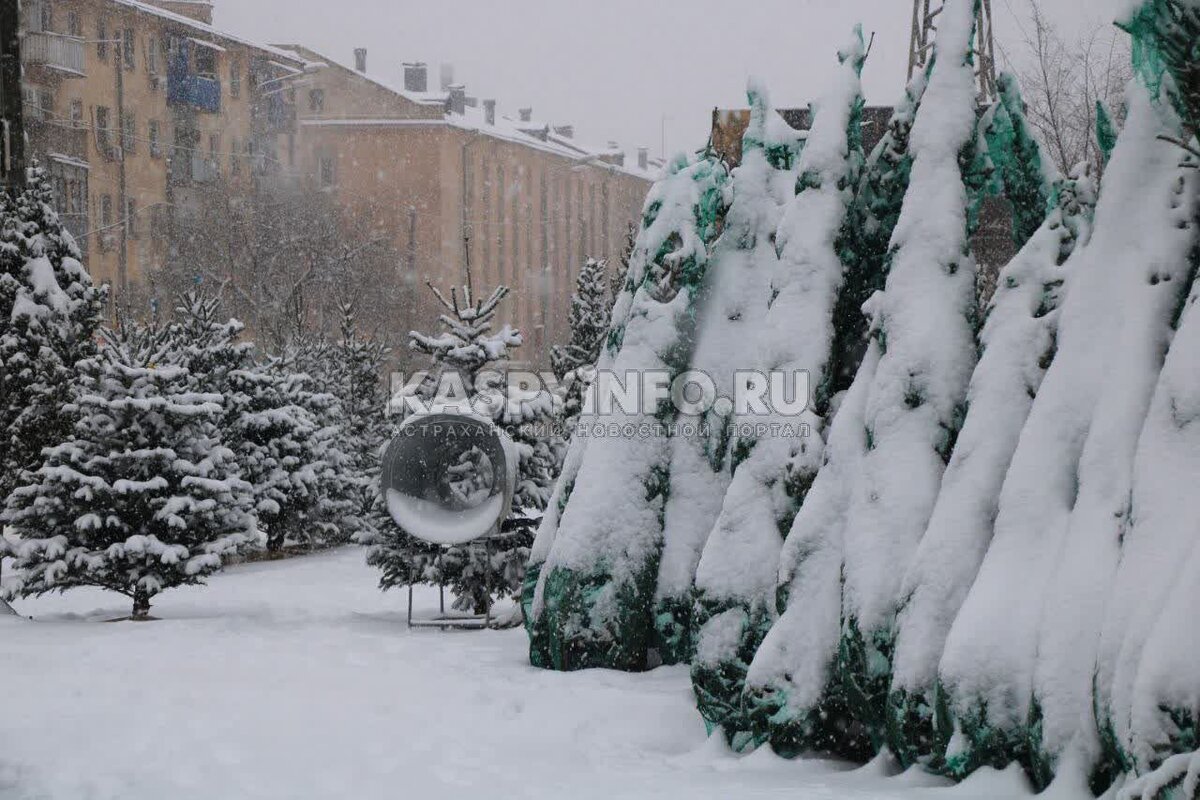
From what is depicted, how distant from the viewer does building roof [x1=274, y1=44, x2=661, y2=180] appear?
67250mm

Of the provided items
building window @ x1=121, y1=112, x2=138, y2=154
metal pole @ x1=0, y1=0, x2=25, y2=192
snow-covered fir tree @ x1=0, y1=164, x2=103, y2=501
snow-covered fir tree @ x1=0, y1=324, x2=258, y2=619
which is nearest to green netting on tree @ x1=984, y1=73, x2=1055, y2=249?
metal pole @ x1=0, y1=0, x2=25, y2=192

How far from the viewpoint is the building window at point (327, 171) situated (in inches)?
2658

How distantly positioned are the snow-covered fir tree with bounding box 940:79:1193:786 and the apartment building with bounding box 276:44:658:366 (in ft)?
183

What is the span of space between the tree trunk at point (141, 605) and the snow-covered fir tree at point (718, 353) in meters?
7.40

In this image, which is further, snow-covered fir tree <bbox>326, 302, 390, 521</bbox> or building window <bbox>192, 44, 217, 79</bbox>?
building window <bbox>192, 44, 217, 79</bbox>

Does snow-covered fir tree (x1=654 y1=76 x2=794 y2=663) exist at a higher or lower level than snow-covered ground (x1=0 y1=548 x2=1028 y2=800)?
higher

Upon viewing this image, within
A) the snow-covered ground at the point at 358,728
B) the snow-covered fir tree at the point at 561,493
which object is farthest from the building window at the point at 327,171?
the snow-covered fir tree at the point at 561,493

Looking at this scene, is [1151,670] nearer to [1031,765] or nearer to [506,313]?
[1031,765]

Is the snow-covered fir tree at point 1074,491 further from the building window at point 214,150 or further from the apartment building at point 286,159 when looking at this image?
the building window at point 214,150

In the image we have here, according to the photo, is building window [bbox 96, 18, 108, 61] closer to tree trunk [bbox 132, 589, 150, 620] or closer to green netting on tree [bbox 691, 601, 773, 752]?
tree trunk [bbox 132, 589, 150, 620]

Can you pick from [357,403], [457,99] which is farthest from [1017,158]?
[457,99]

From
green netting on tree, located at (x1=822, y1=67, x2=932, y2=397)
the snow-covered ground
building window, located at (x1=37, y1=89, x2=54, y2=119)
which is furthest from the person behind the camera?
building window, located at (x1=37, y1=89, x2=54, y2=119)

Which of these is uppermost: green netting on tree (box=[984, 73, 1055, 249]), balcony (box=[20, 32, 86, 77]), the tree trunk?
balcony (box=[20, 32, 86, 77])

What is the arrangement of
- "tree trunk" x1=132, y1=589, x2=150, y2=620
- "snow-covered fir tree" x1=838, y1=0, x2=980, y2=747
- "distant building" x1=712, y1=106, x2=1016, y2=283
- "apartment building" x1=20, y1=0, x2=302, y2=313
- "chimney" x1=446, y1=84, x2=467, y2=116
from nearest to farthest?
"snow-covered fir tree" x1=838, y1=0, x2=980, y2=747, "distant building" x1=712, y1=106, x2=1016, y2=283, "tree trunk" x1=132, y1=589, x2=150, y2=620, "apartment building" x1=20, y1=0, x2=302, y2=313, "chimney" x1=446, y1=84, x2=467, y2=116
